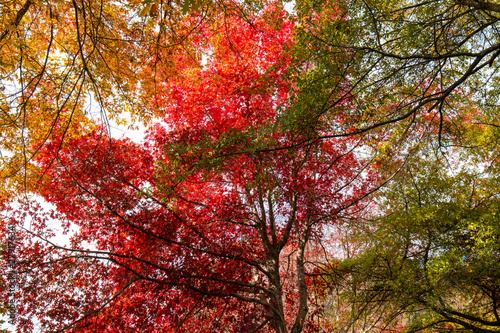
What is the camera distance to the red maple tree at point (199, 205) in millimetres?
4934

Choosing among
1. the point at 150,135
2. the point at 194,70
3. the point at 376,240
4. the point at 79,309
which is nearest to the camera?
the point at 79,309

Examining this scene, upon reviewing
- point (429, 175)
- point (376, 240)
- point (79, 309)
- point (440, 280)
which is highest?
point (429, 175)

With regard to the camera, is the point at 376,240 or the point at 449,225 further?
the point at 376,240

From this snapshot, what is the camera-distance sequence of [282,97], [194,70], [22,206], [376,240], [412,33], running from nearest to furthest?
[412,33]
[376,240]
[22,206]
[194,70]
[282,97]

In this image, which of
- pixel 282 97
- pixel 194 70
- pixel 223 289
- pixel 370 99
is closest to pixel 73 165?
pixel 194 70

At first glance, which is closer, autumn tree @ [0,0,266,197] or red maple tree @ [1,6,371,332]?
autumn tree @ [0,0,266,197]

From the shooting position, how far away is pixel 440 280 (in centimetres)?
464

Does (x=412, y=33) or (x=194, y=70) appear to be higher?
(x=194, y=70)

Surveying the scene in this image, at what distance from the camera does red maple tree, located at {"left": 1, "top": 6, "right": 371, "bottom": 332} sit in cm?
493

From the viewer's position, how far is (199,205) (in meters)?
6.89

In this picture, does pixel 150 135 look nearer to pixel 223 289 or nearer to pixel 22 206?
pixel 22 206

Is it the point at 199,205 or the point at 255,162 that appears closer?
the point at 255,162

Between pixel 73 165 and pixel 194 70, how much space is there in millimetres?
3539

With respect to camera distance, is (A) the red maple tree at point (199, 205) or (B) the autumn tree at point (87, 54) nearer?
(B) the autumn tree at point (87, 54)
